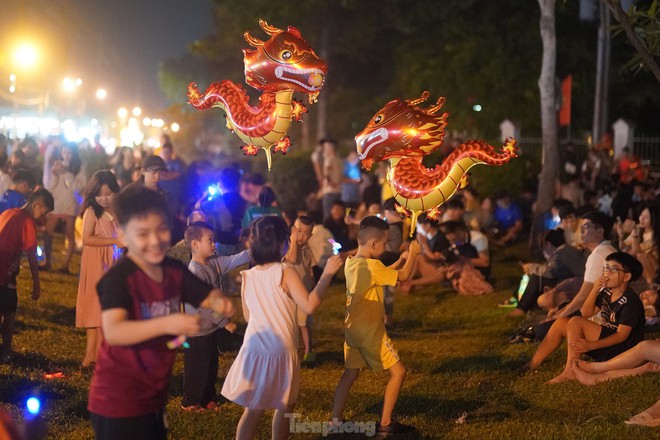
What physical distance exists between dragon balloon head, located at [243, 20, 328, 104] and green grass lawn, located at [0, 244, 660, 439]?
264cm

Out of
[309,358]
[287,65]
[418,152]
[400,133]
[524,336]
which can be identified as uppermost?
[287,65]

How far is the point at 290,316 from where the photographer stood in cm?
542

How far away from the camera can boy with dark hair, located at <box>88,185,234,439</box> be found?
4.14 meters

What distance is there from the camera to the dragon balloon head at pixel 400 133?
6.87m

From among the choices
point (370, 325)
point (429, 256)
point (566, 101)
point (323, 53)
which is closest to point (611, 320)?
point (370, 325)

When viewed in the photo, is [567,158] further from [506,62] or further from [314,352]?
[314,352]

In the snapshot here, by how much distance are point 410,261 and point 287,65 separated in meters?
1.96

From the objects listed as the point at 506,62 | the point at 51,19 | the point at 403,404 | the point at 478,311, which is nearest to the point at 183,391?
the point at 403,404

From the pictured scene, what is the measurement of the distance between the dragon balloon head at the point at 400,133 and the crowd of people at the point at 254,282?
627 millimetres

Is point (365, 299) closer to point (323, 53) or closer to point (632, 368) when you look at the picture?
point (632, 368)

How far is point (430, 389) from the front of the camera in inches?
313

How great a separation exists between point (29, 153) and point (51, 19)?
27125mm

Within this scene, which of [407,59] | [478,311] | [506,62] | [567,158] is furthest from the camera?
[407,59]

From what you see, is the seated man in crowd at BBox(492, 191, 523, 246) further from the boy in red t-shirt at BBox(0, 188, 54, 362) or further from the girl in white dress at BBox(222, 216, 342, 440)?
the girl in white dress at BBox(222, 216, 342, 440)
